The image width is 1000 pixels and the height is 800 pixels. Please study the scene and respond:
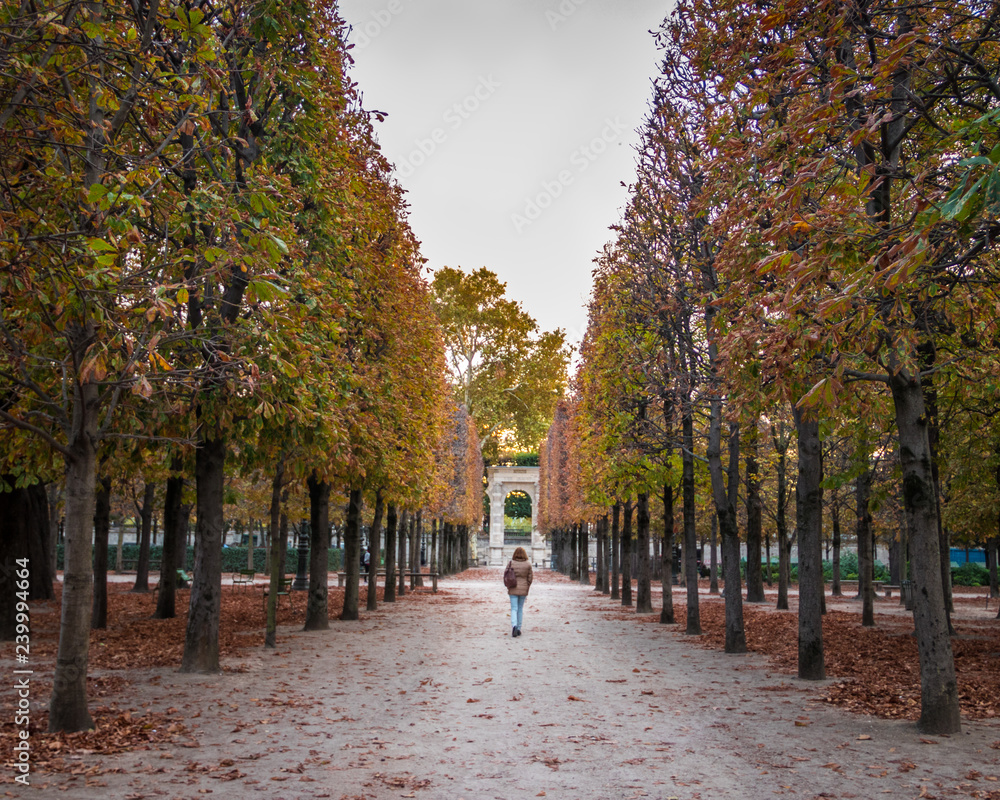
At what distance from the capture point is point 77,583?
25.0ft

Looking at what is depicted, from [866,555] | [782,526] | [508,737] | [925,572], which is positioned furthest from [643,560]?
[508,737]

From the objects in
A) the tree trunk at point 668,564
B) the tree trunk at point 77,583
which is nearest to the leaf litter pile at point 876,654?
the tree trunk at point 668,564

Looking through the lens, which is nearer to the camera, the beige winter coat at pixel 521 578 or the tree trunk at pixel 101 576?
the tree trunk at pixel 101 576

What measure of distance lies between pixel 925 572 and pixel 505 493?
7260 cm

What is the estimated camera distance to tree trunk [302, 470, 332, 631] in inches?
720

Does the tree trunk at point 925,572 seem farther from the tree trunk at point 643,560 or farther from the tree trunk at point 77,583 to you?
the tree trunk at point 643,560

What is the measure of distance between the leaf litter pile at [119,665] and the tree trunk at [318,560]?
115 centimetres

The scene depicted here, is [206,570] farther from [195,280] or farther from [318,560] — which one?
[318,560]

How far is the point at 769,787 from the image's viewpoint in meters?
6.29

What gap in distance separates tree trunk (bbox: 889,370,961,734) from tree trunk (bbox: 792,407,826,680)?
9.38ft

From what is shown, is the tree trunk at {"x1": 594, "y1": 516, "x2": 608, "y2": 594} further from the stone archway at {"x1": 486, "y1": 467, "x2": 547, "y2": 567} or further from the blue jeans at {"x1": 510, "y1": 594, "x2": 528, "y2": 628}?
the stone archway at {"x1": 486, "y1": 467, "x2": 547, "y2": 567}

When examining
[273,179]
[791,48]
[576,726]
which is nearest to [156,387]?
[273,179]

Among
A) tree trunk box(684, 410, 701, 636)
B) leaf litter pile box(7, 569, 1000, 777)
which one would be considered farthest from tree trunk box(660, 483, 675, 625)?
leaf litter pile box(7, 569, 1000, 777)

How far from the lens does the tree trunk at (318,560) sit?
720 inches
